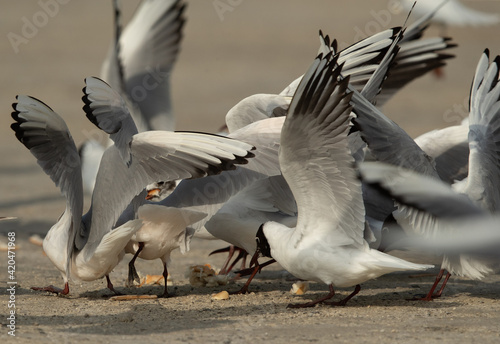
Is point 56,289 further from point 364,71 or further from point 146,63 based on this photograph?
point 146,63

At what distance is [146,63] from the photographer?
28.6 feet

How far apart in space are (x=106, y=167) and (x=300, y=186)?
1.17 metres

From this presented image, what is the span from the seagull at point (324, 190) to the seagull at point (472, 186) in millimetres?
231

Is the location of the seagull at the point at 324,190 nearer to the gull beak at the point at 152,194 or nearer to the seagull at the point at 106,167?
the seagull at the point at 106,167

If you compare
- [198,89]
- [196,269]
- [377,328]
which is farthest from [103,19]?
[377,328]

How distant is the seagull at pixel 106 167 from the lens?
181 inches

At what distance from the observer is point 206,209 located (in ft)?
16.8

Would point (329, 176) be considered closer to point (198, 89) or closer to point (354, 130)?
point (354, 130)

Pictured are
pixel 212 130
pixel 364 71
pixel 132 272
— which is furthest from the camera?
pixel 212 130

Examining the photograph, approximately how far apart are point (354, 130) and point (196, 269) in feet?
4.78
